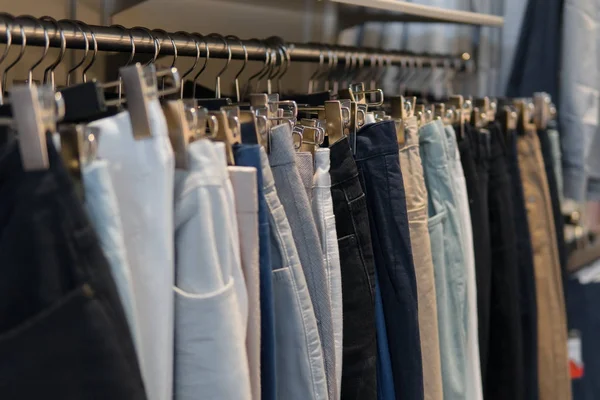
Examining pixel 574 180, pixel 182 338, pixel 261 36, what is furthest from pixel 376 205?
pixel 574 180

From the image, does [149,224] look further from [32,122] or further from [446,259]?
[446,259]

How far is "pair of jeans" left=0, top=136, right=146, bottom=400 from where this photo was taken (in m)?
0.42

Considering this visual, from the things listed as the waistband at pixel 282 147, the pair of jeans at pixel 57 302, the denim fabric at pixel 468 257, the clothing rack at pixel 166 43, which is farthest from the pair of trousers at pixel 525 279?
the pair of jeans at pixel 57 302

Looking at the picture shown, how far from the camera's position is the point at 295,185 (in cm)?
63

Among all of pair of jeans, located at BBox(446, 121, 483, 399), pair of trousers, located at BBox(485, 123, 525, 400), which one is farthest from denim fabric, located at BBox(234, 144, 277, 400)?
pair of trousers, located at BBox(485, 123, 525, 400)

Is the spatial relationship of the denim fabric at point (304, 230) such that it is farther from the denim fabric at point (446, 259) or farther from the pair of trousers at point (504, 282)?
the pair of trousers at point (504, 282)

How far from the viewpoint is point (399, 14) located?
4.08 feet

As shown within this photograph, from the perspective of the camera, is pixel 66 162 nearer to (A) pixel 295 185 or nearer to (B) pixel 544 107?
(A) pixel 295 185

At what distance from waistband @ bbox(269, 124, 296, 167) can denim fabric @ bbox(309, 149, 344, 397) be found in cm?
6

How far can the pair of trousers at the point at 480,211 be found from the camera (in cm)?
95

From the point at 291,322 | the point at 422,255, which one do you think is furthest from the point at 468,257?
the point at 291,322

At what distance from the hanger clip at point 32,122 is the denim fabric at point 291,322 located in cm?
20

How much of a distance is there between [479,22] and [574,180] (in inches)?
15.8

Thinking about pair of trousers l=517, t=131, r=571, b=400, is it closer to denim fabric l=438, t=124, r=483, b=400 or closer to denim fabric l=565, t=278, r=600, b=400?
denim fabric l=438, t=124, r=483, b=400
